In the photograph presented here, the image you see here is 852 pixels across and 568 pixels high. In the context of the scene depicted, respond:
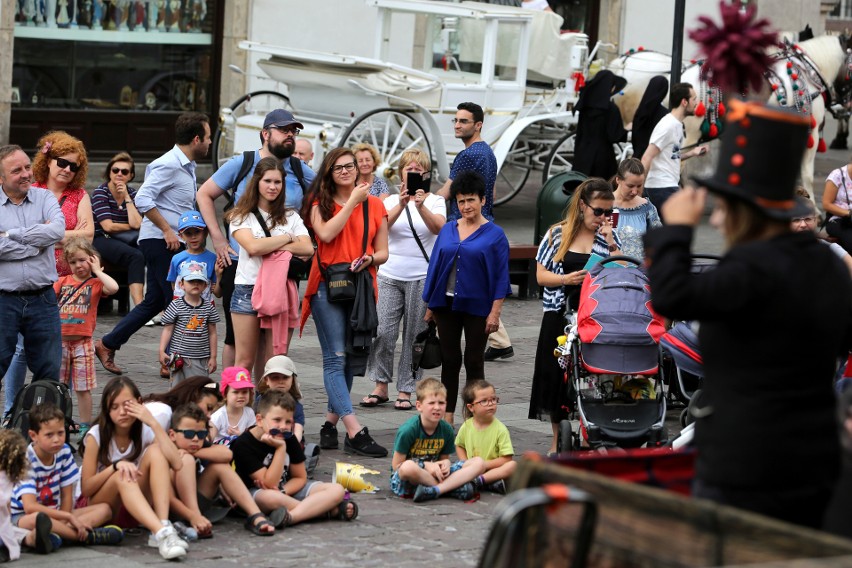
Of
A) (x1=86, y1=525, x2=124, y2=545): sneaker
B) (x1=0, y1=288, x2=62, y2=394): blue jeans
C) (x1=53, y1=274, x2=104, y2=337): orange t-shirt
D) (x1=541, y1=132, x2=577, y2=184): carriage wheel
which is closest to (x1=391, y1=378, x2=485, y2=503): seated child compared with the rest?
(x1=86, y1=525, x2=124, y2=545): sneaker

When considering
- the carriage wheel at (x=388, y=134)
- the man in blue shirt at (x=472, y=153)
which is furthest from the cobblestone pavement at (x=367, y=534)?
the carriage wheel at (x=388, y=134)

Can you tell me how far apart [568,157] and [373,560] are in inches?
536

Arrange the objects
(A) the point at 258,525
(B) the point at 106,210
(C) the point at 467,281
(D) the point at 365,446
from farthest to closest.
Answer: (B) the point at 106,210 < (C) the point at 467,281 < (D) the point at 365,446 < (A) the point at 258,525

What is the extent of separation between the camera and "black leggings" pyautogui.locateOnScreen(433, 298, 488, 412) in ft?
29.7

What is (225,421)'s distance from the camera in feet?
25.6

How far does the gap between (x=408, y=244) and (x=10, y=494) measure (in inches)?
158

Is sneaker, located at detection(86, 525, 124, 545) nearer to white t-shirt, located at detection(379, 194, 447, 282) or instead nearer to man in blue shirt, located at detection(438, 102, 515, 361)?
white t-shirt, located at detection(379, 194, 447, 282)

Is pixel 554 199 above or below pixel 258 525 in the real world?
above

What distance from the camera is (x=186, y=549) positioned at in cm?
672

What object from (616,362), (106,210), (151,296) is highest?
(106,210)

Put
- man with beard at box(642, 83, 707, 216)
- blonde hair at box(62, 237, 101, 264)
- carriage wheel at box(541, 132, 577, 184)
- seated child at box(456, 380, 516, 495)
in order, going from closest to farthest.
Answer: seated child at box(456, 380, 516, 495)
blonde hair at box(62, 237, 101, 264)
man with beard at box(642, 83, 707, 216)
carriage wheel at box(541, 132, 577, 184)

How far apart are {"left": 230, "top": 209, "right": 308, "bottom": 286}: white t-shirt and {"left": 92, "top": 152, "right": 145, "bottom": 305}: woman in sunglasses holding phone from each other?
322 cm

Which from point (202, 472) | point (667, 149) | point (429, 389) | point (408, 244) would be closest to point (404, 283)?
point (408, 244)

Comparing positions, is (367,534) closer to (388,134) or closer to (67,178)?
(67,178)
